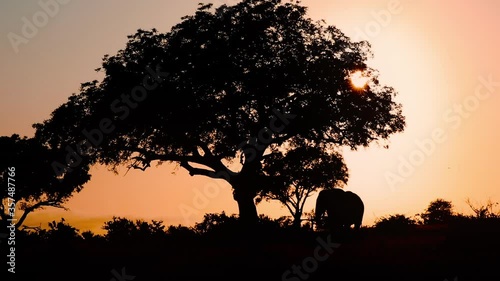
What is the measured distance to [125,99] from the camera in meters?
34.2

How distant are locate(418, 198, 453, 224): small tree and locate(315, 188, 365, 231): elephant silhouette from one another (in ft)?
45.8

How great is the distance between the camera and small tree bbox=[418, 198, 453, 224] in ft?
159

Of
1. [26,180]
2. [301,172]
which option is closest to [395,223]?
[301,172]

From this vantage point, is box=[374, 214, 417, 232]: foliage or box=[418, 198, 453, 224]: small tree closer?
box=[374, 214, 417, 232]: foliage

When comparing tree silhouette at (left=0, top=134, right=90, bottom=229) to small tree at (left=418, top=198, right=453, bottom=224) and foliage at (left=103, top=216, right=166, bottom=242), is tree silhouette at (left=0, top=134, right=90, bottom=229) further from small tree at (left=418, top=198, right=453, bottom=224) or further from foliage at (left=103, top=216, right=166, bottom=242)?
small tree at (left=418, top=198, right=453, bottom=224)

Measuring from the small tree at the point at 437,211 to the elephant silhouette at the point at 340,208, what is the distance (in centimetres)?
1397

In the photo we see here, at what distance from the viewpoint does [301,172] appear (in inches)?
1767

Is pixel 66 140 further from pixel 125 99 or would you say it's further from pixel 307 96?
pixel 307 96

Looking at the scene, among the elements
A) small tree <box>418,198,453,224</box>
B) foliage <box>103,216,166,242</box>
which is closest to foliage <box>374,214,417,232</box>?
small tree <box>418,198,453,224</box>

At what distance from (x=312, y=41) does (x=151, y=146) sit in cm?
1180

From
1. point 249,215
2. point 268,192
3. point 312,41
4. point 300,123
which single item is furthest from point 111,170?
point 268,192

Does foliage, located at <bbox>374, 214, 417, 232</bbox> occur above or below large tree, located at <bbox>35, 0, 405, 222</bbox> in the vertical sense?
below

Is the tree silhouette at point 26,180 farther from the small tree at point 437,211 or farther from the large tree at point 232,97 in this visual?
the small tree at point 437,211

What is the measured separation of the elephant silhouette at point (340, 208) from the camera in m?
35.3
